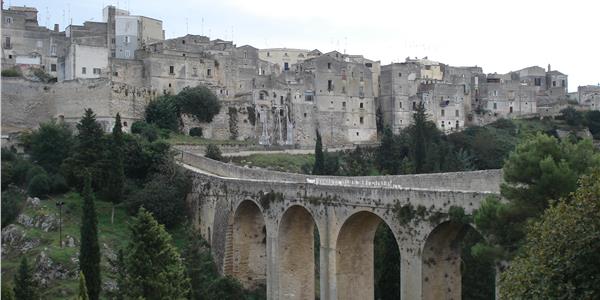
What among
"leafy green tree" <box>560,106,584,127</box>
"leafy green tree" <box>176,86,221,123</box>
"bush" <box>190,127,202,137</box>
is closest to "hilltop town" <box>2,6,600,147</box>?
"bush" <box>190,127,202,137</box>

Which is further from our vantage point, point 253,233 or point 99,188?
point 99,188

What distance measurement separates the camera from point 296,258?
27.0m

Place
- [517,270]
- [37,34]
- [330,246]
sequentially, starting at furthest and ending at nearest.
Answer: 1. [37,34]
2. [330,246]
3. [517,270]

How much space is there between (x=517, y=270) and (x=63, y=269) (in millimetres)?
21217

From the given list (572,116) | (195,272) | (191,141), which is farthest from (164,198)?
(572,116)

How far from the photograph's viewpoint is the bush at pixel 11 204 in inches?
1223

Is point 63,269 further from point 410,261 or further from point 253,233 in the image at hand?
point 410,261

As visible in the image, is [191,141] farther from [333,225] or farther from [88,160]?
[333,225]

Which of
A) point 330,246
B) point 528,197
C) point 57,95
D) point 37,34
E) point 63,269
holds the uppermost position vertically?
point 37,34

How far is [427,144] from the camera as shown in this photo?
50.6 meters

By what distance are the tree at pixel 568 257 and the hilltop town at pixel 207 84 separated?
129 ft

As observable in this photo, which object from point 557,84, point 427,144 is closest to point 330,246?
point 427,144

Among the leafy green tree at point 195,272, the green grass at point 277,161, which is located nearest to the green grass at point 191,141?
the green grass at point 277,161

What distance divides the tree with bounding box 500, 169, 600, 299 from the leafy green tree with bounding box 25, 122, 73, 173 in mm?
31380
